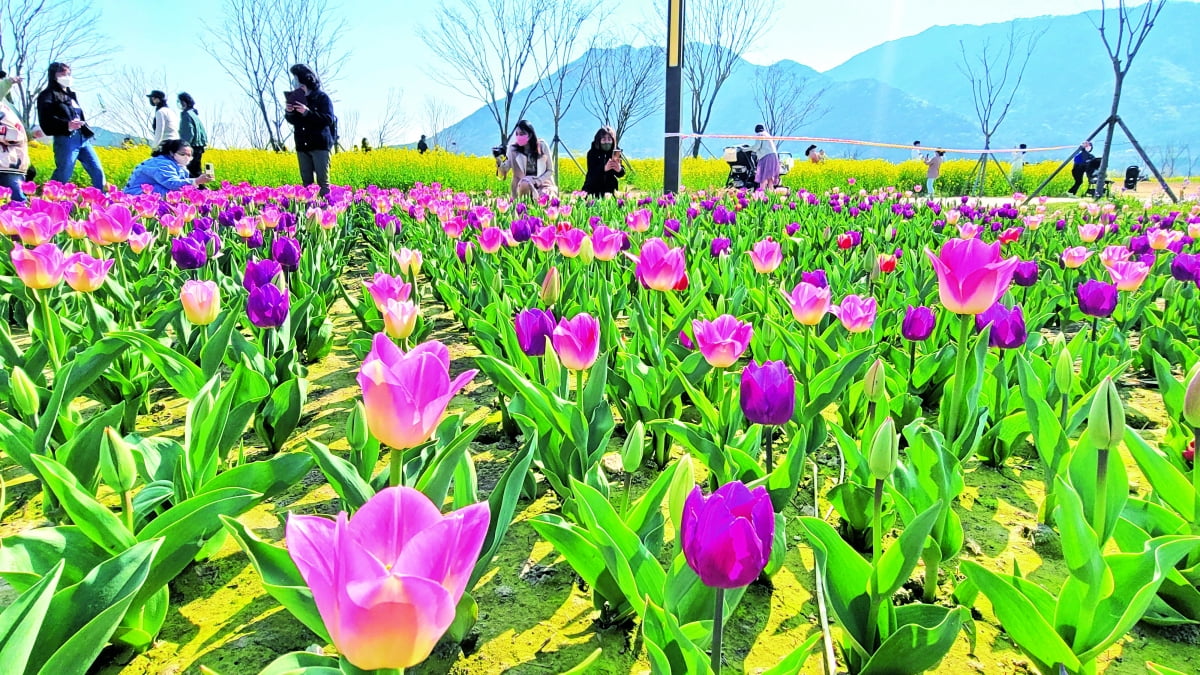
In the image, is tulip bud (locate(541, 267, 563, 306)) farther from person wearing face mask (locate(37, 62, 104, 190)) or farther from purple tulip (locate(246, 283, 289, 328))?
person wearing face mask (locate(37, 62, 104, 190))

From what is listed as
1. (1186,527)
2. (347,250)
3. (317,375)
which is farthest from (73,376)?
(347,250)

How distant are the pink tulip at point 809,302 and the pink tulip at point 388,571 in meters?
1.39

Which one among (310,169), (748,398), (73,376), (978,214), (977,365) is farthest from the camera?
(310,169)

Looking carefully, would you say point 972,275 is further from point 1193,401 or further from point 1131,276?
point 1131,276

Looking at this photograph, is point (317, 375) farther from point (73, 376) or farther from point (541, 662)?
point (541, 662)

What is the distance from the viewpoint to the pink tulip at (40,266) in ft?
5.89

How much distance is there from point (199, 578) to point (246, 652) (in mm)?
274

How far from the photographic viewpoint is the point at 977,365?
173 cm

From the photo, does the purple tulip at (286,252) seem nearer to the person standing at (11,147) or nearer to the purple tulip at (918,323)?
the purple tulip at (918,323)

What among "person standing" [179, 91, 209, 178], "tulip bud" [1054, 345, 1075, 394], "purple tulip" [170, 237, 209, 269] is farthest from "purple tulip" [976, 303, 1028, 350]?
"person standing" [179, 91, 209, 178]

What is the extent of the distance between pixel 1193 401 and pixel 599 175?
424 inches

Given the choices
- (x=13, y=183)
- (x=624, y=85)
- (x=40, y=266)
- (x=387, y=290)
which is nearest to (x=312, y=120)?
(x=13, y=183)

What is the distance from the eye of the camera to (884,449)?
1.06 m

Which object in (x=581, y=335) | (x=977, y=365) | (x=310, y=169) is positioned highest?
(x=310, y=169)
